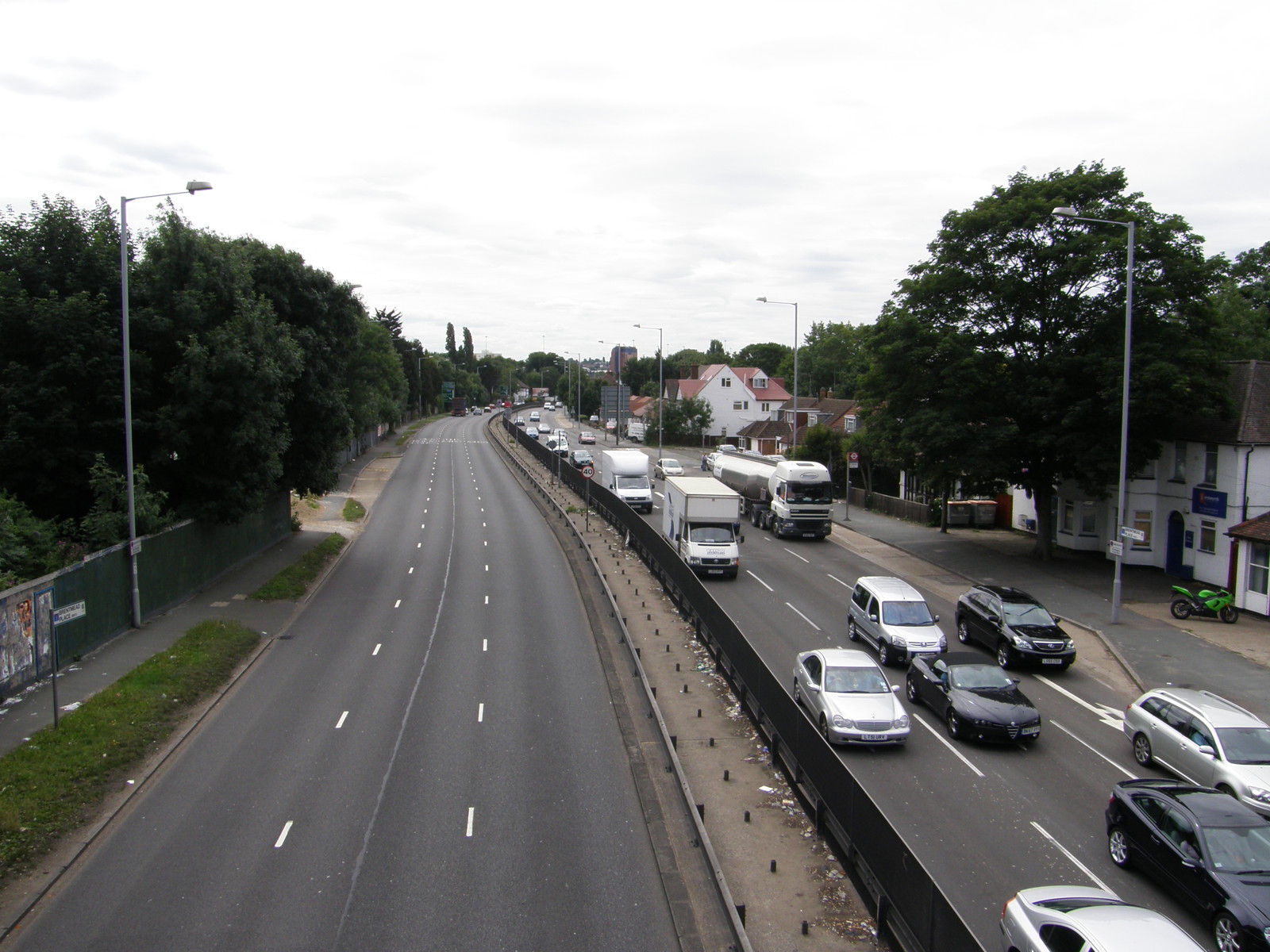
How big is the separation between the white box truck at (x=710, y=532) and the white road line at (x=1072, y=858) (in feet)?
56.6

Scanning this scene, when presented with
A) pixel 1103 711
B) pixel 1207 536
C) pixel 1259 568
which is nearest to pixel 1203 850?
pixel 1103 711

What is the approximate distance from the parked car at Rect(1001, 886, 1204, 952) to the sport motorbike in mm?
19910

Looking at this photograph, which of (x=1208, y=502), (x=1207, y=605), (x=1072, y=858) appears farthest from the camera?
(x=1208, y=502)

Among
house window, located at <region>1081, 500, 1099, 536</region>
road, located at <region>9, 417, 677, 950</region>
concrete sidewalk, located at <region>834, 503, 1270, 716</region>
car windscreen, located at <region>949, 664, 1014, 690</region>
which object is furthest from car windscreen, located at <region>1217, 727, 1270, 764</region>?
house window, located at <region>1081, 500, 1099, 536</region>

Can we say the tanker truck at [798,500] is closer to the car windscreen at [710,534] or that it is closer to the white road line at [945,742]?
the car windscreen at [710,534]

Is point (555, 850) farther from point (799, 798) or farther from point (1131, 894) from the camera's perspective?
point (1131, 894)

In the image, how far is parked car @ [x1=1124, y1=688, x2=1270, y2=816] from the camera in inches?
546

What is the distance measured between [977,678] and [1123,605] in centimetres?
1356

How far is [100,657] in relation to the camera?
2080cm

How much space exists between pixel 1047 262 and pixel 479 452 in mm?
56871

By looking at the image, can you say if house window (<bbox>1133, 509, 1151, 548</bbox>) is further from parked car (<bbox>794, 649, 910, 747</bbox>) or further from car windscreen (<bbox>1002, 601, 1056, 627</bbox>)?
parked car (<bbox>794, 649, 910, 747</bbox>)

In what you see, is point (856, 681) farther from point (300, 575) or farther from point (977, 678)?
point (300, 575)

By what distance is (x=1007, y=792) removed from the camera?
14789mm

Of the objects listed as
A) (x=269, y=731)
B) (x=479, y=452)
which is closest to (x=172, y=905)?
(x=269, y=731)
